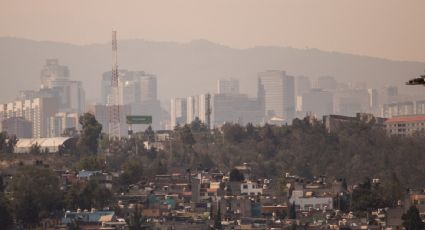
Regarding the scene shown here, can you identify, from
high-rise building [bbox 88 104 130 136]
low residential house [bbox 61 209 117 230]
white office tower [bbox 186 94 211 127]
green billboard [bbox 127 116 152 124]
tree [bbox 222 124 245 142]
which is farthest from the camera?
white office tower [bbox 186 94 211 127]

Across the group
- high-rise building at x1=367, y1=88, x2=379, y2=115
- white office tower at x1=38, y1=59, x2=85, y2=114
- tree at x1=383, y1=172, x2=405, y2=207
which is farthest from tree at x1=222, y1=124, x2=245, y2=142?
white office tower at x1=38, y1=59, x2=85, y2=114

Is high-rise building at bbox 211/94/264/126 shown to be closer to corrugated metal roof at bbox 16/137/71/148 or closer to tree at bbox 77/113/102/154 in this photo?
corrugated metal roof at bbox 16/137/71/148

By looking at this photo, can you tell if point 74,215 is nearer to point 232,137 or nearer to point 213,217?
point 213,217

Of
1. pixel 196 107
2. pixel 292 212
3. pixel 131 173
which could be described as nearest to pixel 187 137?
pixel 131 173

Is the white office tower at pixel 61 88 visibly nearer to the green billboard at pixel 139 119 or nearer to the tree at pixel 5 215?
the green billboard at pixel 139 119

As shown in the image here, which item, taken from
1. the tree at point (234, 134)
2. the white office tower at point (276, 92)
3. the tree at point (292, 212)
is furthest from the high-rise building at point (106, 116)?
the tree at point (292, 212)

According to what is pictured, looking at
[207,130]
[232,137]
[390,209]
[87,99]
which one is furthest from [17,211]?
[87,99]

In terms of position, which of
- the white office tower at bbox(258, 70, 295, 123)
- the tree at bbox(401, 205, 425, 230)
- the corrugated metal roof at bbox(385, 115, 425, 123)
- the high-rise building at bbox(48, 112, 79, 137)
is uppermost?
the white office tower at bbox(258, 70, 295, 123)
